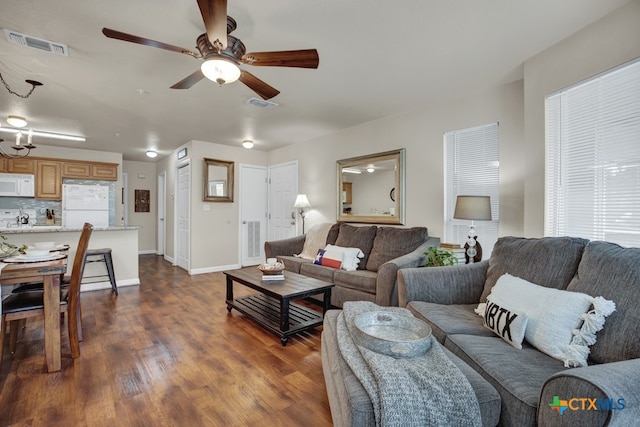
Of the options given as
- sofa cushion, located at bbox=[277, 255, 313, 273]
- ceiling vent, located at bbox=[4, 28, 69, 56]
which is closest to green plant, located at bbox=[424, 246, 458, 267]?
sofa cushion, located at bbox=[277, 255, 313, 273]

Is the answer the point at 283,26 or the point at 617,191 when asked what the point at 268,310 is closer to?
the point at 283,26

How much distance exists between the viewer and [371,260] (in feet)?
11.8

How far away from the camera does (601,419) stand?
0.85 m

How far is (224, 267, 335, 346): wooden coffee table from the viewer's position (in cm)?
251

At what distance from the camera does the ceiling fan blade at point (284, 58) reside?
1856 mm

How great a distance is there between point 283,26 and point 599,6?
6.54 ft

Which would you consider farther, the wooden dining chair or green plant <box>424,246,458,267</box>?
green plant <box>424,246,458,267</box>

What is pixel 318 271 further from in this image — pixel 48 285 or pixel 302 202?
pixel 48 285

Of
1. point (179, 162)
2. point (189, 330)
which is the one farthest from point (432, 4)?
point (179, 162)

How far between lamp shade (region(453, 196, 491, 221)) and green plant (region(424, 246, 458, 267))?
370 mm

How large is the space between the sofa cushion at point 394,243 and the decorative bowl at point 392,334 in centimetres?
183

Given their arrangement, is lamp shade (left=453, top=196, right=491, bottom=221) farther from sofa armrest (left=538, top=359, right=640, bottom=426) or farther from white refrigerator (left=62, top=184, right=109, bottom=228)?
white refrigerator (left=62, top=184, right=109, bottom=228)

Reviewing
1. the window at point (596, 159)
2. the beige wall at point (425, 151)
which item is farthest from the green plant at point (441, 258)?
the window at point (596, 159)

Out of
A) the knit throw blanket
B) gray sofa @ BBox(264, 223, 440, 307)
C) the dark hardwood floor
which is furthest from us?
gray sofa @ BBox(264, 223, 440, 307)
